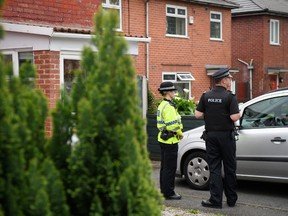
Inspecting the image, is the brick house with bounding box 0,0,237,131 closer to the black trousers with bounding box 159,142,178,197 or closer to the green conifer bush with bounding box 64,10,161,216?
the black trousers with bounding box 159,142,178,197

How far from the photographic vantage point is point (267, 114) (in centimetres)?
782

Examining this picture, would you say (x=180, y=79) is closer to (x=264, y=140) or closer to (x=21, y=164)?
(x=264, y=140)

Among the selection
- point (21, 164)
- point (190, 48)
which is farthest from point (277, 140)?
point (190, 48)

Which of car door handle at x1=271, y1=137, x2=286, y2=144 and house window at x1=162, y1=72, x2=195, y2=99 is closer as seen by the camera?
car door handle at x1=271, y1=137, x2=286, y2=144

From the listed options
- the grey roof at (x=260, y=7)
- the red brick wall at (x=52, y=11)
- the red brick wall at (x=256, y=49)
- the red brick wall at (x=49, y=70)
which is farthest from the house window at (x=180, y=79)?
the red brick wall at (x=49, y=70)

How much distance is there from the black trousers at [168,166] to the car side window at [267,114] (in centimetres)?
121

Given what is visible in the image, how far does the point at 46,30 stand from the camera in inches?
318

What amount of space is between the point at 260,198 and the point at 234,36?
23.9 metres

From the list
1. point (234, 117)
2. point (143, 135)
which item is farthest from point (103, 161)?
point (234, 117)

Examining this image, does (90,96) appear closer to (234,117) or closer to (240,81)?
(234,117)

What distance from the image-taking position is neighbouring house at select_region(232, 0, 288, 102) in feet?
97.1

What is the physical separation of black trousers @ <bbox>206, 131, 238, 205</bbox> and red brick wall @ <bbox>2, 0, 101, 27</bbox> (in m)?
3.82

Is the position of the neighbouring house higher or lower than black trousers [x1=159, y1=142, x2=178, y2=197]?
higher

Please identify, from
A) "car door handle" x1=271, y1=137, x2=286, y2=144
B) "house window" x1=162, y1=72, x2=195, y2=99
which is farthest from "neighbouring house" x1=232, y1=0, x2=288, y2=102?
"car door handle" x1=271, y1=137, x2=286, y2=144
